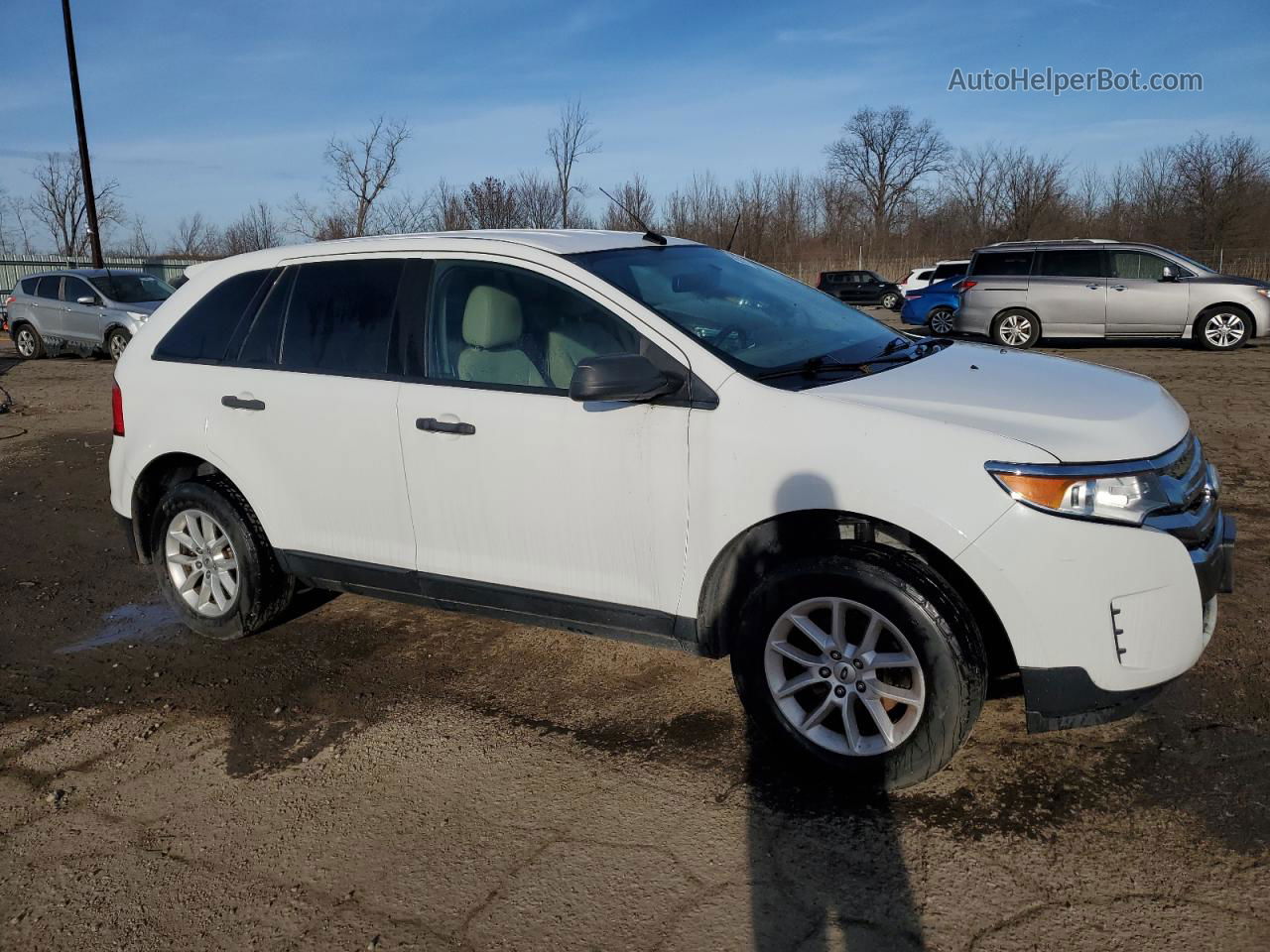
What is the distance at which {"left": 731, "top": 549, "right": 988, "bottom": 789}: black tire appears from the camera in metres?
3.11

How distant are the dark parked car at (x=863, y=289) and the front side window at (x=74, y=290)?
75.8 ft

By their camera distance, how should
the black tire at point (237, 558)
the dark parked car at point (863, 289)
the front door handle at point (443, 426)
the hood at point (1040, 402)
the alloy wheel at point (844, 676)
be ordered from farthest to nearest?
the dark parked car at point (863, 289) < the black tire at point (237, 558) < the front door handle at point (443, 426) < the alloy wheel at point (844, 676) < the hood at point (1040, 402)

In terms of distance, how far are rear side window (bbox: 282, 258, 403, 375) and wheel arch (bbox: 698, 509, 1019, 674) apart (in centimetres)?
171

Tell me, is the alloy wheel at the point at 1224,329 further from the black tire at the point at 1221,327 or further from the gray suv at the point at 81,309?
the gray suv at the point at 81,309

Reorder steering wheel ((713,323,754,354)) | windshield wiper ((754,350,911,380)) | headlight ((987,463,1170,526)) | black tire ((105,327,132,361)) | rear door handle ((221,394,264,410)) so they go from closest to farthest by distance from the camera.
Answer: headlight ((987,463,1170,526)), windshield wiper ((754,350,911,380)), steering wheel ((713,323,754,354)), rear door handle ((221,394,264,410)), black tire ((105,327,132,361))

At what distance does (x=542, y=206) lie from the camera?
2767 centimetres

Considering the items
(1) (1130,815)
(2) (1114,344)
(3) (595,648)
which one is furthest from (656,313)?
(2) (1114,344)

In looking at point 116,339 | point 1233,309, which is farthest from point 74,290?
point 1233,309

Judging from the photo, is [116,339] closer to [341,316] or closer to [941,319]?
[941,319]

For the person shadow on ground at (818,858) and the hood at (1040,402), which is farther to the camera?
the hood at (1040,402)

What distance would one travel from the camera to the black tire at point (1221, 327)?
1628 centimetres

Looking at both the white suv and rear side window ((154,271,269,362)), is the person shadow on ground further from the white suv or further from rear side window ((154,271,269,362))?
rear side window ((154,271,269,362))

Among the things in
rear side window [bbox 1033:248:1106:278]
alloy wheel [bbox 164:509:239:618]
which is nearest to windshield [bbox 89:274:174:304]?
rear side window [bbox 1033:248:1106:278]

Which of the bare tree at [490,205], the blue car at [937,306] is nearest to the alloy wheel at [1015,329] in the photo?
the blue car at [937,306]
